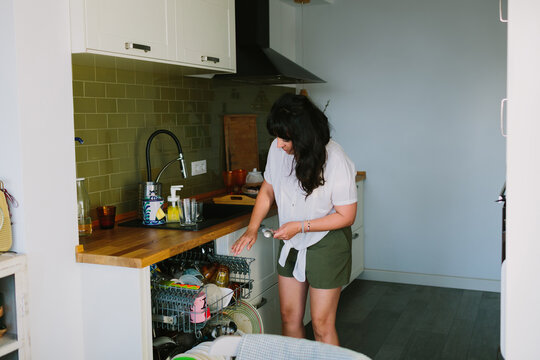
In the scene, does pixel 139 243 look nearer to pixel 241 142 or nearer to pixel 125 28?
pixel 125 28

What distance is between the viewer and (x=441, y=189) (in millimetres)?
4523

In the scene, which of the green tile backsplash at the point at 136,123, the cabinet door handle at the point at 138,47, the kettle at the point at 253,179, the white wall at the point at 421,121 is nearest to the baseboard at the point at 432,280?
the white wall at the point at 421,121

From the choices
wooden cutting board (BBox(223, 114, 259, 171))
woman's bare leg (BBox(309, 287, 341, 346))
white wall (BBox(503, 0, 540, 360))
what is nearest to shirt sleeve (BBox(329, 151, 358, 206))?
woman's bare leg (BBox(309, 287, 341, 346))

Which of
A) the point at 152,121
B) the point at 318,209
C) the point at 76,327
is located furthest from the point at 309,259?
the point at 152,121

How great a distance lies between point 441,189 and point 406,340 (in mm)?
1457

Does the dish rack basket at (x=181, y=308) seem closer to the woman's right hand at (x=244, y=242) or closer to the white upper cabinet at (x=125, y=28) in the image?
the woman's right hand at (x=244, y=242)

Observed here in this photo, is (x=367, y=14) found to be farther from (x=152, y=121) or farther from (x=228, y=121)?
A: (x=152, y=121)

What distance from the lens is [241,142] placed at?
4.02 metres

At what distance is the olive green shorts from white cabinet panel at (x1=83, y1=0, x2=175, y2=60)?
1.07m

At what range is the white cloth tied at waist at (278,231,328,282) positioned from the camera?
252 centimetres

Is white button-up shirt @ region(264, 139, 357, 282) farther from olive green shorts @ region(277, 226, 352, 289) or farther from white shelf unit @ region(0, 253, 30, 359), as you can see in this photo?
white shelf unit @ region(0, 253, 30, 359)

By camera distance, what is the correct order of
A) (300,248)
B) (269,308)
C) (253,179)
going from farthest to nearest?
(253,179) → (269,308) → (300,248)

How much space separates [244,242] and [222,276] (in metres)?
0.21

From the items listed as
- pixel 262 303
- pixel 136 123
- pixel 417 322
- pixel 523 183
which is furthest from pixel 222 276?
pixel 417 322
